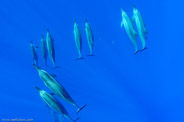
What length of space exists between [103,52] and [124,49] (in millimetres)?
633

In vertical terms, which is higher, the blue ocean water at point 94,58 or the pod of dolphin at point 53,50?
the blue ocean water at point 94,58

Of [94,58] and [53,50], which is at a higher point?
[94,58]

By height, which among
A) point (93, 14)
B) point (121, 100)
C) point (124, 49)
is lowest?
point (121, 100)

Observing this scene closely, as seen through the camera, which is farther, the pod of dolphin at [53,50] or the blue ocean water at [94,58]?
the blue ocean water at [94,58]

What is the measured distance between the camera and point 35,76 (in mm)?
8562

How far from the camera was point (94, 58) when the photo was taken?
8.84 metres

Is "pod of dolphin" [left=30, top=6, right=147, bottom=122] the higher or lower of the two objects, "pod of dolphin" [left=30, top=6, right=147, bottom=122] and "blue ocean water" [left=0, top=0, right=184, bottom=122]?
the lower

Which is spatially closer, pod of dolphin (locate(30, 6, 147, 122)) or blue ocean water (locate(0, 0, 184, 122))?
pod of dolphin (locate(30, 6, 147, 122))

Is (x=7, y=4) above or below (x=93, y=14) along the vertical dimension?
above

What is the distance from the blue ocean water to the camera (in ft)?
26.6

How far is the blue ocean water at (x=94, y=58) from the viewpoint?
26.6 ft

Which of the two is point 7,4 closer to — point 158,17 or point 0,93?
point 0,93

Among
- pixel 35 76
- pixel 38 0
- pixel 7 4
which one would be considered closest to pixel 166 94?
pixel 35 76

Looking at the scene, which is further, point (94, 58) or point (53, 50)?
point (94, 58)
